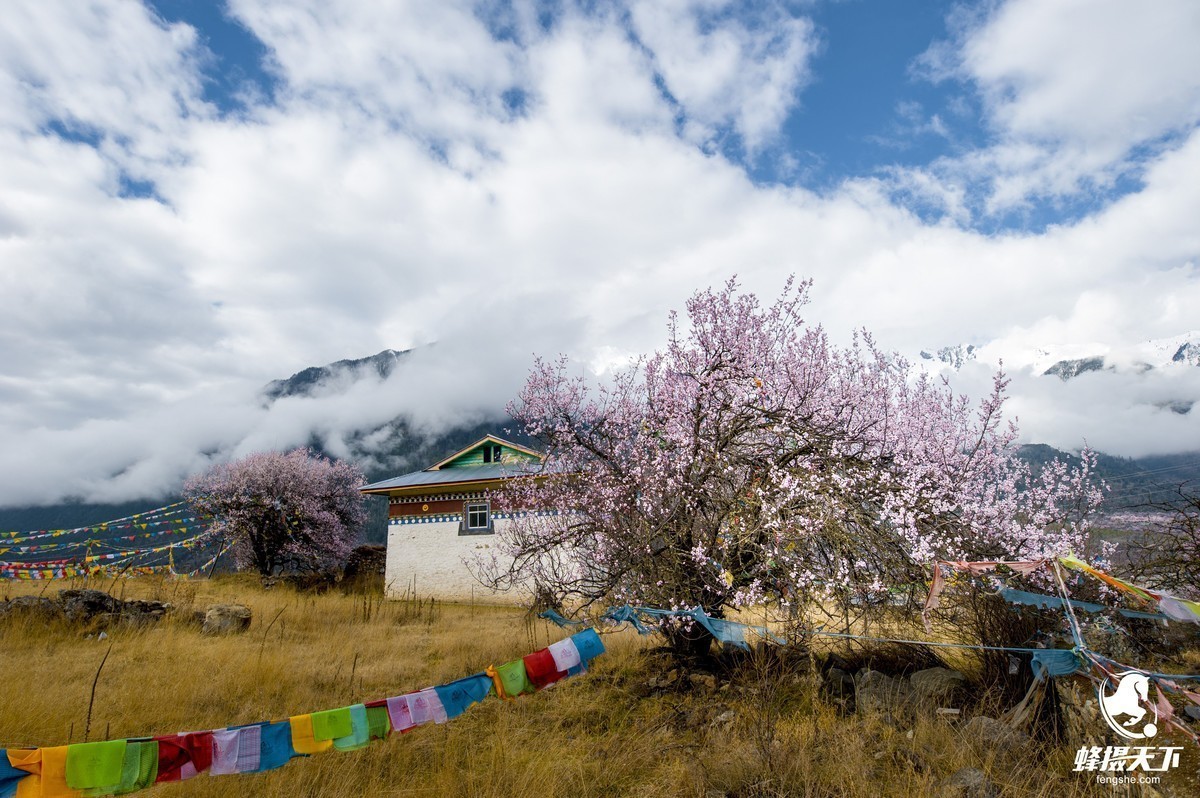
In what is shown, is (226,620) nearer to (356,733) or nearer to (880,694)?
(356,733)

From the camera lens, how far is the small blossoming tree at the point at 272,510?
27.7m

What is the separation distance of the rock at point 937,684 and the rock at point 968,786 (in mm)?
1969

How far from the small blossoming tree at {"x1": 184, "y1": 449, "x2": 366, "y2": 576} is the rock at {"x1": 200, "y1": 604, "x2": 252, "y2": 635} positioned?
16.6 meters

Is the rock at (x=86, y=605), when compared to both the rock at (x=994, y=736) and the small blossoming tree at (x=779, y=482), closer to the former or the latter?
the small blossoming tree at (x=779, y=482)

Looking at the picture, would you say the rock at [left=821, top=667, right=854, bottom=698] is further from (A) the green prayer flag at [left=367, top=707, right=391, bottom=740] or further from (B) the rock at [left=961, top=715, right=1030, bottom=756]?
(A) the green prayer flag at [left=367, top=707, right=391, bottom=740]

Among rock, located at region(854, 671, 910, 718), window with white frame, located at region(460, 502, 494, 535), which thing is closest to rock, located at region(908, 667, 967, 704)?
rock, located at region(854, 671, 910, 718)

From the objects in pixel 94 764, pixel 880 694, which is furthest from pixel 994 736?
pixel 94 764

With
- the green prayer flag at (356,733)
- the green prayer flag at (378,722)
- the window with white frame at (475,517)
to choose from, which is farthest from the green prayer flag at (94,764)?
the window with white frame at (475,517)

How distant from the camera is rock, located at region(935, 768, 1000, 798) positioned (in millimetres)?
4371

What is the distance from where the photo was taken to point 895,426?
9375mm

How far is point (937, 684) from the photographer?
22.2 ft

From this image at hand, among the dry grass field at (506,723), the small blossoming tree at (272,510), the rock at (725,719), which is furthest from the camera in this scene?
the small blossoming tree at (272,510)

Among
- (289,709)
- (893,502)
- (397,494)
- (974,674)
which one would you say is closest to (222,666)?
(289,709)

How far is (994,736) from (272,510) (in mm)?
30012
